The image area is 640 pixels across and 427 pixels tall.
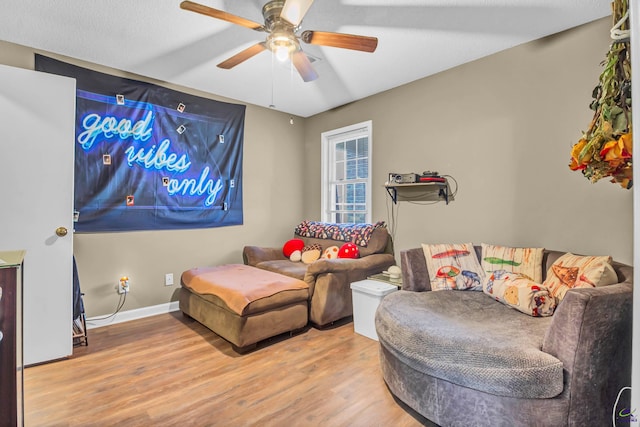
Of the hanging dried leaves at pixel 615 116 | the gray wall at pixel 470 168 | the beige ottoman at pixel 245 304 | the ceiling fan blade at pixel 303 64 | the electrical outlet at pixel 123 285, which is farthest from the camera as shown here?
the electrical outlet at pixel 123 285

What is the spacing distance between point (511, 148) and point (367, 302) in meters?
1.76

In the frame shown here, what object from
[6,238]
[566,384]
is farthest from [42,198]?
[566,384]

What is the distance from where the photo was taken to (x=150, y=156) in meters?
3.29

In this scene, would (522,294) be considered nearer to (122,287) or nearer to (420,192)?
(420,192)

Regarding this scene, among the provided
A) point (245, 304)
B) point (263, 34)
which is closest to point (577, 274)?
point (245, 304)

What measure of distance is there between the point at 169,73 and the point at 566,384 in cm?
371

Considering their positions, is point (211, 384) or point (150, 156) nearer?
point (211, 384)

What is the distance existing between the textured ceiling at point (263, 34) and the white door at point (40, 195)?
0.46m

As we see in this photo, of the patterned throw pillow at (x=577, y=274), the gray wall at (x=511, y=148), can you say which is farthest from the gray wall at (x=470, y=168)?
the patterned throw pillow at (x=577, y=274)

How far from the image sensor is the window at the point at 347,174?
4.02 meters

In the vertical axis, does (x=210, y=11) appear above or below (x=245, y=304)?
above

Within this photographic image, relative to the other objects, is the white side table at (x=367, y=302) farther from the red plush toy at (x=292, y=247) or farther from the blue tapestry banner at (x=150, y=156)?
the blue tapestry banner at (x=150, y=156)

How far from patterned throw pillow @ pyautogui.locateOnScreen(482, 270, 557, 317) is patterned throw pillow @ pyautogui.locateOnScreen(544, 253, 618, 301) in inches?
3.3

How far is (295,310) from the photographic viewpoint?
9.14 ft
